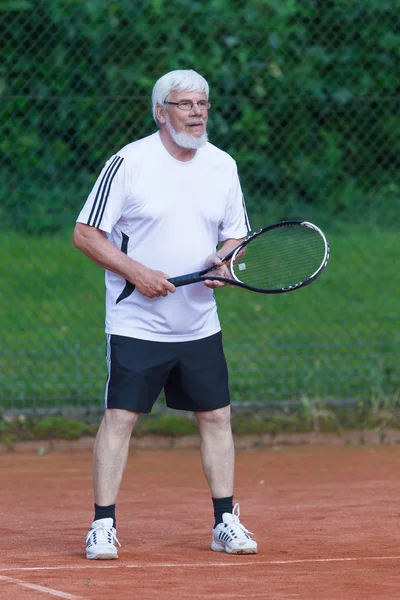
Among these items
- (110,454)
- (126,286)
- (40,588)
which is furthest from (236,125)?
(40,588)

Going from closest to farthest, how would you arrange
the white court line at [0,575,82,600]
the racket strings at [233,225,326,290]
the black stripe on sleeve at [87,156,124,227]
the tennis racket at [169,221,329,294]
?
the white court line at [0,575,82,600] → the black stripe on sleeve at [87,156,124,227] → the tennis racket at [169,221,329,294] → the racket strings at [233,225,326,290]

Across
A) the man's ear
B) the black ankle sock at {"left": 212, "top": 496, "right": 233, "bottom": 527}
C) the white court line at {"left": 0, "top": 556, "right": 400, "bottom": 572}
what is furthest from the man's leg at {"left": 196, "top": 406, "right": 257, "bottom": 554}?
the man's ear

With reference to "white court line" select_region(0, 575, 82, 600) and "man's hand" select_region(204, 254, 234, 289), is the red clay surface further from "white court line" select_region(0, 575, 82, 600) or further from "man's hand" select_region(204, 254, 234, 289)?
"man's hand" select_region(204, 254, 234, 289)

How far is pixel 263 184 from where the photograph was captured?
938 cm

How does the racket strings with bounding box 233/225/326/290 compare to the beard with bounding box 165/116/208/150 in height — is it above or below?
below

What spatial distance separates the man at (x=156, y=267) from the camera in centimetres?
519

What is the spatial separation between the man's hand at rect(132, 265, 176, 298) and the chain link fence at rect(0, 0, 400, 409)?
3573mm

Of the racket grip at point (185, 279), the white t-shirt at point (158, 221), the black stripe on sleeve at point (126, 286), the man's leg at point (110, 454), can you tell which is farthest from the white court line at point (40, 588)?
the racket grip at point (185, 279)

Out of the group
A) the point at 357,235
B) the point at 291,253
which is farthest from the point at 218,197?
the point at 357,235

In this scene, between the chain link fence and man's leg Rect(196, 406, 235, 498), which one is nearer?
man's leg Rect(196, 406, 235, 498)

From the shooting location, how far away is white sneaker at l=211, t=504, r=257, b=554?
5289 mm

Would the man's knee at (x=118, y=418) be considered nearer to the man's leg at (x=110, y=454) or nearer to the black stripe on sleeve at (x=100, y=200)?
the man's leg at (x=110, y=454)

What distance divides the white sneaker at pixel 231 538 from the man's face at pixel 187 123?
1.55m

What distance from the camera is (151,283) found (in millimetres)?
5137
